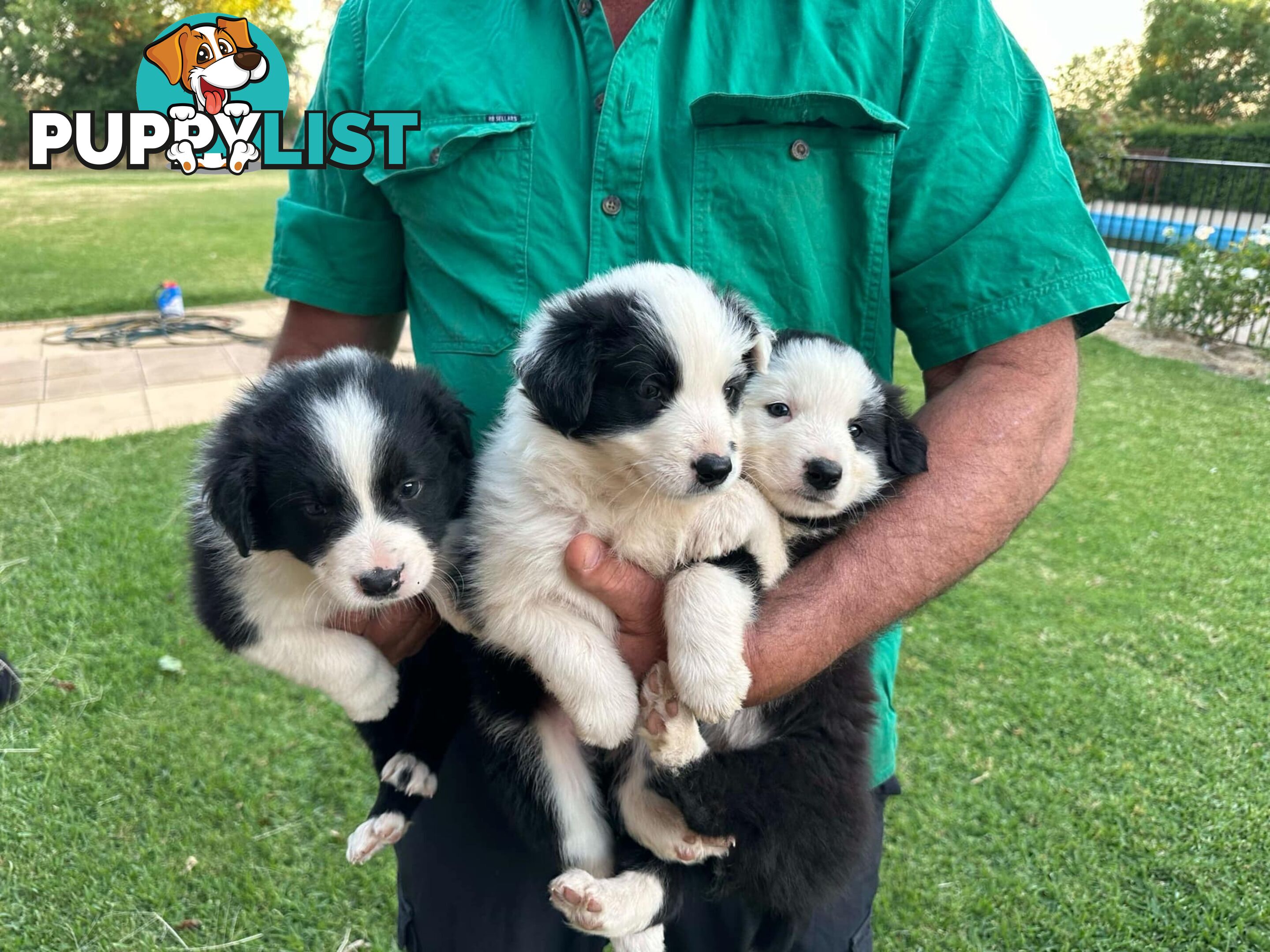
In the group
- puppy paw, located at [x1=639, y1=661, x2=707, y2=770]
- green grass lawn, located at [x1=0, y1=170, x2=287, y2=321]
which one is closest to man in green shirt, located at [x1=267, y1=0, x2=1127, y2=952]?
puppy paw, located at [x1=639, y1=661, x2=707, y2=770]

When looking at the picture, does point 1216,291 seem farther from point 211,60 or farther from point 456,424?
point 211,60

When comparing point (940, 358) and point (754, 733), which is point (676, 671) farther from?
point (940, 358)

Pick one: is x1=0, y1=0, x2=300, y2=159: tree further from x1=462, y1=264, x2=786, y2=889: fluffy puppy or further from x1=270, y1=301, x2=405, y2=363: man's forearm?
x1=462, y1=264, x2=786, y2=889: fluffy puppy

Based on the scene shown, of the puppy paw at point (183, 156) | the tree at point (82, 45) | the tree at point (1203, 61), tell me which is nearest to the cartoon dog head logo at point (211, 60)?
the puppy paw at point (183, 156)

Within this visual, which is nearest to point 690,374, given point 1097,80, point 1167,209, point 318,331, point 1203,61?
point 318,331

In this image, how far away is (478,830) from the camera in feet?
7.48

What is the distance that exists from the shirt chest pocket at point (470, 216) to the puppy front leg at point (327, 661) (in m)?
0.79

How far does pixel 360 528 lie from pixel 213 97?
14.3 m

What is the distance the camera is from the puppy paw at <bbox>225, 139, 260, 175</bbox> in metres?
8.09

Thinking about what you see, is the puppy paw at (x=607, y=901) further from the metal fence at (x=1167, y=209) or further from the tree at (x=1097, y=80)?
the metal fence at (x=1167, y=209)

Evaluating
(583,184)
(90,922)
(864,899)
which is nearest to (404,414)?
(583,184)

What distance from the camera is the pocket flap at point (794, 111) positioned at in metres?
1.82

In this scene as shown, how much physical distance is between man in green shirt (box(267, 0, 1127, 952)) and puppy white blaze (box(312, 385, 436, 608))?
339 millimetres

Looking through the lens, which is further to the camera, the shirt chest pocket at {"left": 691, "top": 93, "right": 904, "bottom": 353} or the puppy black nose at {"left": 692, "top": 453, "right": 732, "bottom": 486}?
the shirt chest pocket at {"left": 691, "top": 93, "right": 904, "bottom": 353}
